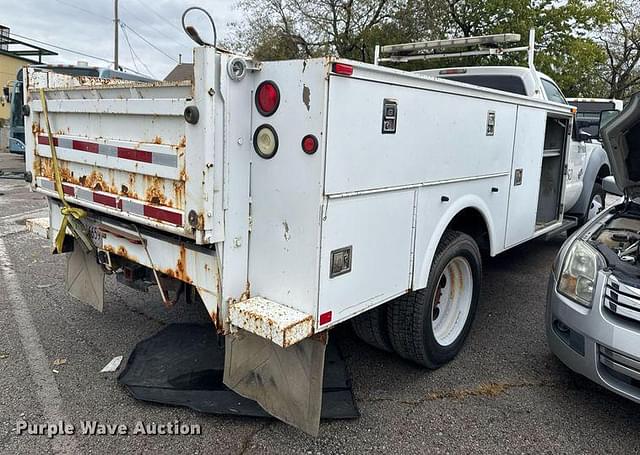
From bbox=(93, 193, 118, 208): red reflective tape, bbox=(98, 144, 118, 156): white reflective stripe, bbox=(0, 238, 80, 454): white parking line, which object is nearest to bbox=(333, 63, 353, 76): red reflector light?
bbox=(98, 144, 118, 156): white reflective stripe

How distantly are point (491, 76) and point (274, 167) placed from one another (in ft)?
13.4

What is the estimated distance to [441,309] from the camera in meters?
3.97

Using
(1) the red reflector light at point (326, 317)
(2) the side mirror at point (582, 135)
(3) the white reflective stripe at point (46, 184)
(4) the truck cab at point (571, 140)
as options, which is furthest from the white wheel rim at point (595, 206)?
(3) the white reflective stripe at point (46, 184)

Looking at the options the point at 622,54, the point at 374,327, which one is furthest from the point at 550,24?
the point at 374,327

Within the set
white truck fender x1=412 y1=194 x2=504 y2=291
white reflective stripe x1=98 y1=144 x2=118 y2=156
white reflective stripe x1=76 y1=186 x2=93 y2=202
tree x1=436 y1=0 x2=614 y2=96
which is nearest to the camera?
white reflective stripe x1=98 y1=144 x2=118 y2=156

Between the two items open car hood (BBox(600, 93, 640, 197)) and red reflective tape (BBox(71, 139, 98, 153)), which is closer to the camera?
red reflective tape (BBox(71, 139, 98, 153))

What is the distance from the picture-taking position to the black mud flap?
3.14 meters

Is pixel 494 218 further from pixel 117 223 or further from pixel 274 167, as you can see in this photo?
pixel 117 223

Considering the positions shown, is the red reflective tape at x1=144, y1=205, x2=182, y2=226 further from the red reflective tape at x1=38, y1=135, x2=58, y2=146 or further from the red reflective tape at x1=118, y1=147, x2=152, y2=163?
the red reflective tape at x1=38, y1=135, x2=58, y2=146

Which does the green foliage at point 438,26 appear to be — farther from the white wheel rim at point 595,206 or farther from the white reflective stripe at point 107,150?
the white reflective stripe at point 107,150

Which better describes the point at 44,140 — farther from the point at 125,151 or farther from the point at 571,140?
the point at 571,140

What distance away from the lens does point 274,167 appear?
8.38ft

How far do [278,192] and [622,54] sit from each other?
107ft

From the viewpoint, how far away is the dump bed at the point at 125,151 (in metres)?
2.60
